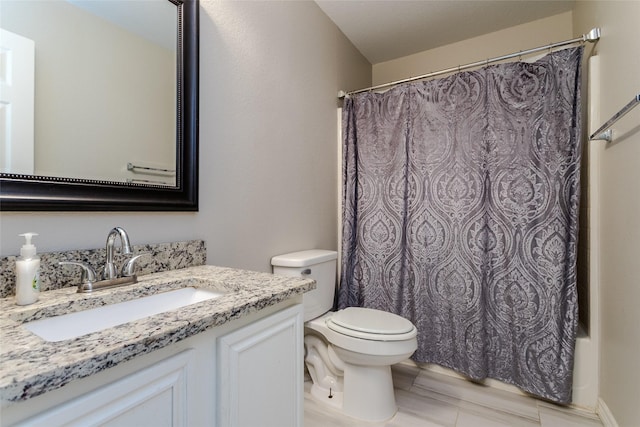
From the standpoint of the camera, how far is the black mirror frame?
0.80 m

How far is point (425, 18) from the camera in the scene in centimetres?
208

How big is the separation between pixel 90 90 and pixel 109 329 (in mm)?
761

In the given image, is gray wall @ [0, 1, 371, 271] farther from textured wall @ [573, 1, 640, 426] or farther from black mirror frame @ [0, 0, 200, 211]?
textured wall @ [573, 1, 640, 426]

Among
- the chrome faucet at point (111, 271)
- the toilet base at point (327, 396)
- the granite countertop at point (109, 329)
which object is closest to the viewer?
the granite countertop at point (109, 329)

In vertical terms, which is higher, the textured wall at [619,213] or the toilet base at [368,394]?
the textured wall at [619,213]

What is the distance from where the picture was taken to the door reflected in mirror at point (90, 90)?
0.81 meters

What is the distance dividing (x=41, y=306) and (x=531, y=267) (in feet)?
6.52

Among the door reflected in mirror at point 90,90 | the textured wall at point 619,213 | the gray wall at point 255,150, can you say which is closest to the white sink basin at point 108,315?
the gray wall at point 255,150

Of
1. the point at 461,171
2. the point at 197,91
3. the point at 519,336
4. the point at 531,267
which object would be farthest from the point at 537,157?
the point at 197,91

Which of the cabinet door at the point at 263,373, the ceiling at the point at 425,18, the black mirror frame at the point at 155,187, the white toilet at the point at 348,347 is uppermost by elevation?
the ceiling at the point at 425,18

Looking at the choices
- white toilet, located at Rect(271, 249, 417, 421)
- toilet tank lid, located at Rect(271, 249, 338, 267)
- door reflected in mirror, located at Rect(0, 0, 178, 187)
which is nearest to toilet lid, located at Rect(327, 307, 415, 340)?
white toilet, located at Rect(271, 249, 417, 421)

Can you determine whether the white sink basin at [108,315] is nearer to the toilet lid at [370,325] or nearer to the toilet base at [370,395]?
the toilet lid at [370,325]

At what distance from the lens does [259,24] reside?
1528mm

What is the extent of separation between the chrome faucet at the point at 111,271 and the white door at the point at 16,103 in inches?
10.1
